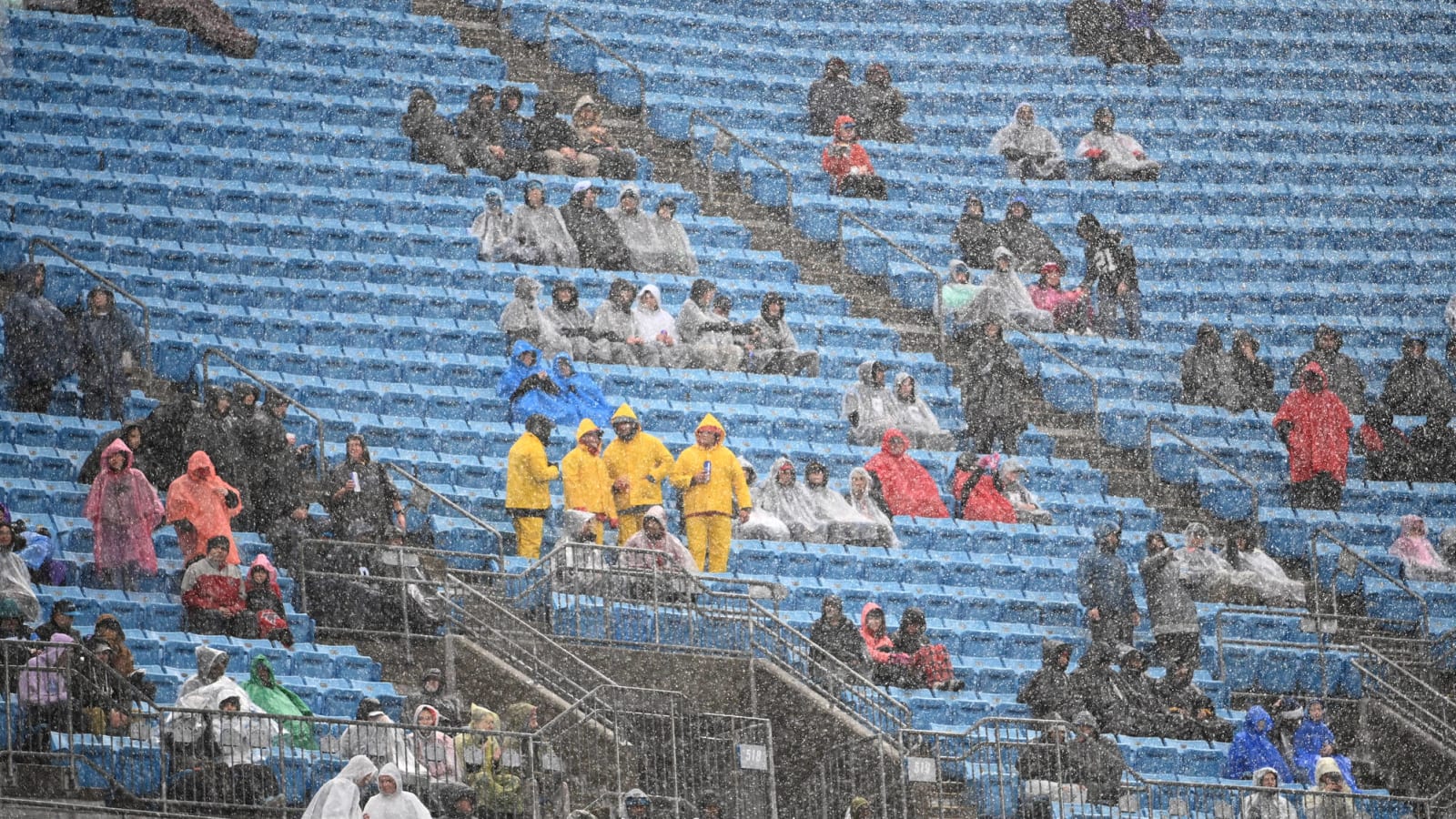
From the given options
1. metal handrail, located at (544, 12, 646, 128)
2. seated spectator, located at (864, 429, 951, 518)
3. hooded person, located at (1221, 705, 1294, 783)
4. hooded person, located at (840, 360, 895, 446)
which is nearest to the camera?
hooded person, located at (1221, 705, 1294, 783)

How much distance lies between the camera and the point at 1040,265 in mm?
26672

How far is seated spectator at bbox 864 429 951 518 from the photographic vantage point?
23.3 metres

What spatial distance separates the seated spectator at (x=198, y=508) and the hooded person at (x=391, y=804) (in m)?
3.12

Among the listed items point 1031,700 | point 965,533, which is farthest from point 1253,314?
point 1031,700

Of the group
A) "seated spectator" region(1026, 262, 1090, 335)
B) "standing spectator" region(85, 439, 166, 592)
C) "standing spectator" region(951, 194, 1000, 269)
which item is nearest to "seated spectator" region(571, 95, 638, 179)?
"standing spectator" region(951, 194, 1000, 269)

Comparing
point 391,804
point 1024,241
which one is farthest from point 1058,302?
point 391,804

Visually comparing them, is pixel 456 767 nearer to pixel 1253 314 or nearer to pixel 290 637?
pixel 290 637

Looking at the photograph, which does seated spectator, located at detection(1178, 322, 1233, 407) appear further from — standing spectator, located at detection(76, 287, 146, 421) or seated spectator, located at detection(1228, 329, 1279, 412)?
standing spectator, located at detection(76, 287, 146, 421)

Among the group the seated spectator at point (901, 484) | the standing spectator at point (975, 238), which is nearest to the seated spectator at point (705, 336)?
the seated spectator at point (901, 484)

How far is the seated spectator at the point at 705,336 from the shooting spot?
79.8 ft

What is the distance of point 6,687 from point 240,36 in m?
10.5

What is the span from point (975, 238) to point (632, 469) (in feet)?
→ 18.9

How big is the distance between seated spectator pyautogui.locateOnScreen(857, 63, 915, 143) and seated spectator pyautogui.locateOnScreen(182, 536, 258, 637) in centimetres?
1047

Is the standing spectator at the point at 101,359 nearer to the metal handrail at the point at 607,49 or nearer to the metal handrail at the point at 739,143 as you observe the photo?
the metal handrail at the point at 739,143
